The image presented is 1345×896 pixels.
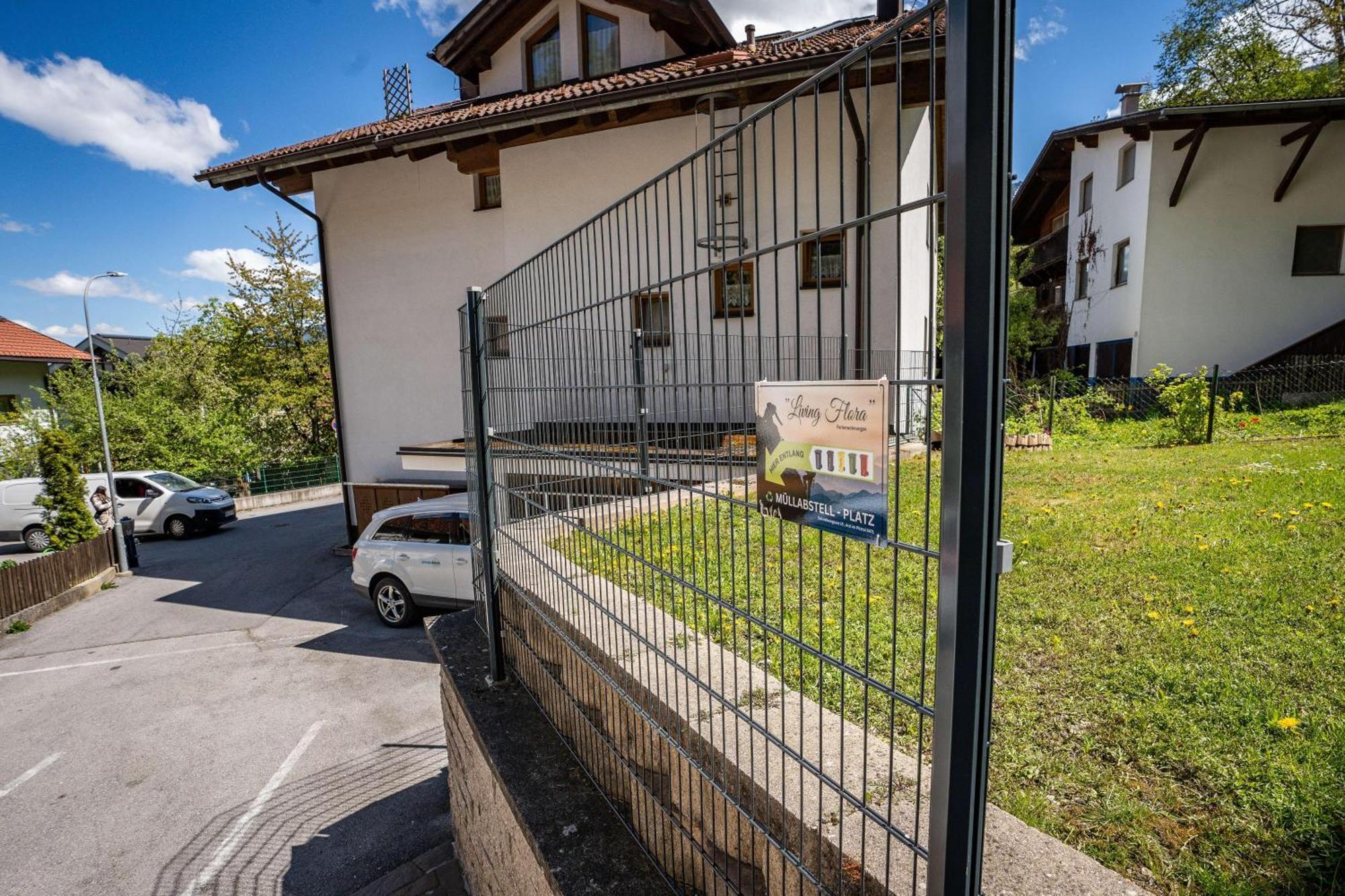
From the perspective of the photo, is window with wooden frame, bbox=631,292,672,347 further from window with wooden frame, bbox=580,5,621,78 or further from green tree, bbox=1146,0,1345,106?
green tree, bbox=1146,0,1345,106

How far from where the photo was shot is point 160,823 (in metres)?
5.08

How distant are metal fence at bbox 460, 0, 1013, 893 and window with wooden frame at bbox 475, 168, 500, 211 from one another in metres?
9.51

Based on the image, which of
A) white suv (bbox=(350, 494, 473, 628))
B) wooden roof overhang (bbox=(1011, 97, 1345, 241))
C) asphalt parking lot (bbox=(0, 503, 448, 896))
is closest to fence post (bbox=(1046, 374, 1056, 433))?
wooden roof overhang (bbox=(1011, 97, 1345, 241))

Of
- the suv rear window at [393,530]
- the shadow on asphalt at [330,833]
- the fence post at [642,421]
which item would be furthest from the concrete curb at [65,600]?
the fence post at [642,421]

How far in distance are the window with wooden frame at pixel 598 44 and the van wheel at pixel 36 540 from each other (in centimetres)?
1598

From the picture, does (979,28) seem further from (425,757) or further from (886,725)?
(425,757)

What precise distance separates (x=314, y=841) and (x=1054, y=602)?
5248 mm

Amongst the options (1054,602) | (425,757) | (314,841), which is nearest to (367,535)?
(425,757)

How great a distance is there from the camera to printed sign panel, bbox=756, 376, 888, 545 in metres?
0.99

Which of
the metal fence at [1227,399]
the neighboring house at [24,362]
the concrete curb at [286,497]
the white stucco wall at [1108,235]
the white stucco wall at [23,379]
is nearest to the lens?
the metal fence at [1227,399]

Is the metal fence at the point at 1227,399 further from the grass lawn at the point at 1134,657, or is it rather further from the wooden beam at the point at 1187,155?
the grass lawn at the point at 1134,657

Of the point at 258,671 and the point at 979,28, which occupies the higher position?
the point at 979,28

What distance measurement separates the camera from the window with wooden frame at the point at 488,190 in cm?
1210

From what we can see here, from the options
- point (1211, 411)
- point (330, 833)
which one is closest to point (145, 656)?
point (330, 833)
